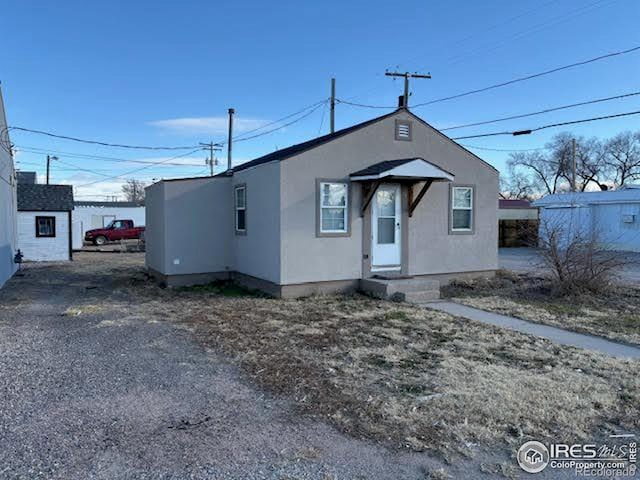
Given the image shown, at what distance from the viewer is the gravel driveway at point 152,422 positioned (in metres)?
3.09

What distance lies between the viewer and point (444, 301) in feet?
31.6

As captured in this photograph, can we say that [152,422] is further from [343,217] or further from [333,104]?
[333,104]

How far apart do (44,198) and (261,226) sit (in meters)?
15.1

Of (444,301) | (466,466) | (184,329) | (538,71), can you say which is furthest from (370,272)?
(538,71)

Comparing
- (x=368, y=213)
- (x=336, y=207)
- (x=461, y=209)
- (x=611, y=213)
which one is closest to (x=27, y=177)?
(x=336, y=207)

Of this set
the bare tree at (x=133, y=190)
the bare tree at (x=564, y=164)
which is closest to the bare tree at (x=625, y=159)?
the bare tree at (x=564, y=164)

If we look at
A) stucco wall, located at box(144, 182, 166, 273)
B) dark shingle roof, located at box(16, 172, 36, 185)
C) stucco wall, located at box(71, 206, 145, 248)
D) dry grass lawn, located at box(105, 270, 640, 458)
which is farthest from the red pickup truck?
dry grass lawn, located at box(105, 270, 640, 458)

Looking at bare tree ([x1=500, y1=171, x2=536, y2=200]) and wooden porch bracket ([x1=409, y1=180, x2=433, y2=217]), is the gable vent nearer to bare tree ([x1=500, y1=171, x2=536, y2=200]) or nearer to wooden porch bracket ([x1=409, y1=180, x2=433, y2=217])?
wooden porch bracket ([x1=409, y1=180, x2=433, y2=217])

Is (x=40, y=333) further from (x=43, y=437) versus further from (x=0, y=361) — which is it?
(x=43, y=437)

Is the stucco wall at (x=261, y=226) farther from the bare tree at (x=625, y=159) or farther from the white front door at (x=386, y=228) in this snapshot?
the bare tree at (x=625, y=159)

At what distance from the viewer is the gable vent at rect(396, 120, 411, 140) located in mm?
10836

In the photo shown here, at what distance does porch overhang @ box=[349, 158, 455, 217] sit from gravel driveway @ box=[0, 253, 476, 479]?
16.3 feet

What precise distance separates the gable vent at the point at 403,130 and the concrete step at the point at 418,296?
3.51 metres

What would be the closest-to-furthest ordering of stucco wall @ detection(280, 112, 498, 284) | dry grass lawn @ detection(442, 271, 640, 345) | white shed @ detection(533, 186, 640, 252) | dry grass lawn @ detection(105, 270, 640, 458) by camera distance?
dry grass lawn @ detection(105, 270, 640, 458) < dry grass lawn @ detection(442, 271, 640, 345) < stucco wall @ detection(280, 112, 498, 284) < white shed @ detection(533, 186, 640, 252)
